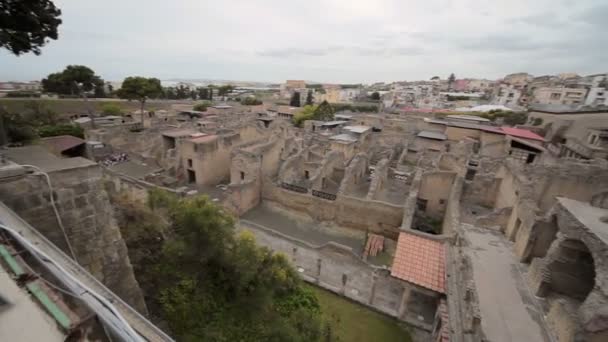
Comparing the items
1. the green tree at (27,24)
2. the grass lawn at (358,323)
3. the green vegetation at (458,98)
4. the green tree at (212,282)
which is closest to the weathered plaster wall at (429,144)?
the grass lawn at (358,323)

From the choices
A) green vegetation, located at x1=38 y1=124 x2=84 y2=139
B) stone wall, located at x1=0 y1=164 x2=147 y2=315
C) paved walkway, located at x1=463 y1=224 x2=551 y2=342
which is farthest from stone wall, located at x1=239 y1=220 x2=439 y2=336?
green vegetation, located at x1=38 y1=124 x2=84 y2=139

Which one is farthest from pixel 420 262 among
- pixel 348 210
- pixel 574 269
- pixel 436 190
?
pixel 436 190

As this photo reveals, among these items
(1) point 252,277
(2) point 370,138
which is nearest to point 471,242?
(1) point 252,277

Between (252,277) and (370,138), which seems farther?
(370,138)

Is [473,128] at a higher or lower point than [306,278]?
higher

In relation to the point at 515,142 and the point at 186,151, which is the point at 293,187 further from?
the point at 515,142

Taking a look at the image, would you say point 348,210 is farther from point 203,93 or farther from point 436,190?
point 203,93

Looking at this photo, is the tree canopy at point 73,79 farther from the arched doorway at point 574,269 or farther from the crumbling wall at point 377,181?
the arched doorway at point 574,269

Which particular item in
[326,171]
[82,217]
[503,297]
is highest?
[82,217]
